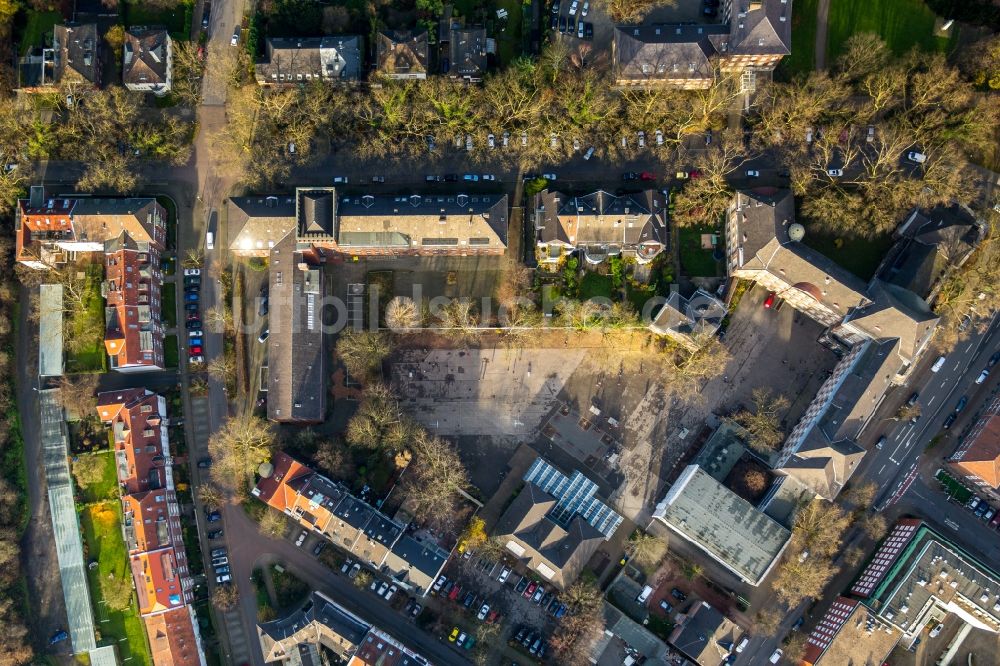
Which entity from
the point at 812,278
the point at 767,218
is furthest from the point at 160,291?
the point at 812,278

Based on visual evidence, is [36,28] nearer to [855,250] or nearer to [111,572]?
[111,572]

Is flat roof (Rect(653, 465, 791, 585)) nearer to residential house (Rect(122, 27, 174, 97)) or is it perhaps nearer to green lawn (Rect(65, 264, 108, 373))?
green lawn (Rect(65, 264, 108, 373))

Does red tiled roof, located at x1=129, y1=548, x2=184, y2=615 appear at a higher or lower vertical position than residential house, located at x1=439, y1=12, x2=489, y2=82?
lower

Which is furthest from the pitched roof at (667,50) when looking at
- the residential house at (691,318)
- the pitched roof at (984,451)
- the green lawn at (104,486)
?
the green lawn at (104,486)

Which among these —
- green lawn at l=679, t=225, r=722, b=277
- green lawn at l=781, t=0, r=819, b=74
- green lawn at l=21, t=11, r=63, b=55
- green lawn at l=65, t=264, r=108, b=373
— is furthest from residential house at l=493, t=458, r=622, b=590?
green lawn at l=21, t=11, r=63, b=55

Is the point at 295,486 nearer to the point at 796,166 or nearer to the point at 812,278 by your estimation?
the point at 812,278

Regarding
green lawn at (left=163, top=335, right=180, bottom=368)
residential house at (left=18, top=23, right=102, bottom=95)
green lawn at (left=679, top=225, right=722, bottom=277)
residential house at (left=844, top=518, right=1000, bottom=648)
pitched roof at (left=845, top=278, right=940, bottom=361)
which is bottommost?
residential house at (left=844, top=518, right=1000, bottom=648)

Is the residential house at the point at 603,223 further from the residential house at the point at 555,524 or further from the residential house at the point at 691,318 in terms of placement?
the residential house at the point at 555,524
